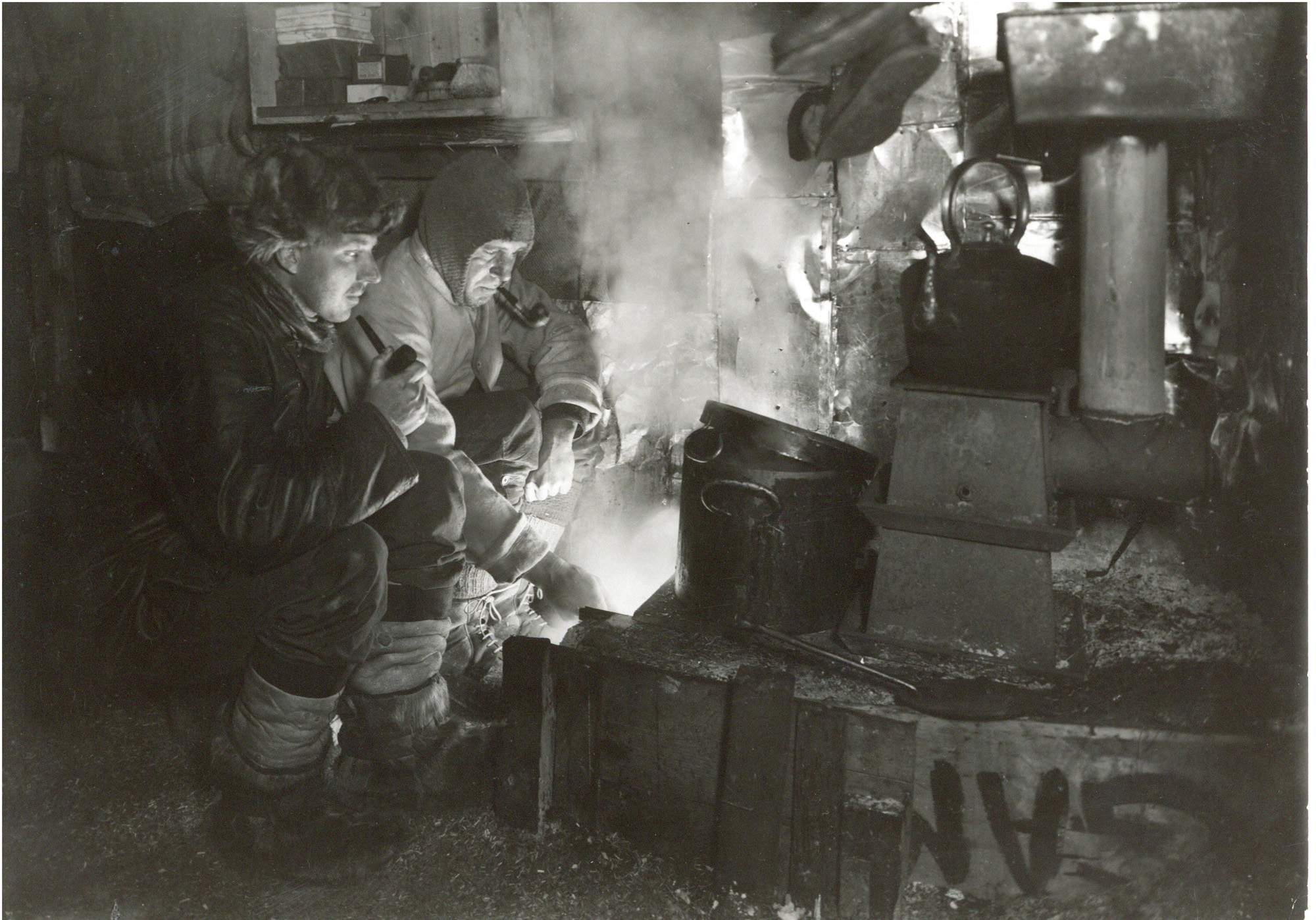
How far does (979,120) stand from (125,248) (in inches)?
163

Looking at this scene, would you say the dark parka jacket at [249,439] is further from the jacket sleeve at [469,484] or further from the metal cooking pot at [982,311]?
the metal cooking pot at [982,311]

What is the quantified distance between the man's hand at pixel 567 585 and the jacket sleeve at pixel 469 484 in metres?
0.36

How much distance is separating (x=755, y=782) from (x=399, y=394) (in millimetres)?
1704

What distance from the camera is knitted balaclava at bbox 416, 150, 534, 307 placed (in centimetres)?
378

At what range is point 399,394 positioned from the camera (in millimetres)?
3316

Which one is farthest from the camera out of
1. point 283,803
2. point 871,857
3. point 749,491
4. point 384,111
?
point 384,111

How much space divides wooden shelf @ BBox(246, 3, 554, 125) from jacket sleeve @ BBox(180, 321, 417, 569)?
1.40 m

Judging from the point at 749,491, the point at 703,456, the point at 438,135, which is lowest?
the point at 749,491

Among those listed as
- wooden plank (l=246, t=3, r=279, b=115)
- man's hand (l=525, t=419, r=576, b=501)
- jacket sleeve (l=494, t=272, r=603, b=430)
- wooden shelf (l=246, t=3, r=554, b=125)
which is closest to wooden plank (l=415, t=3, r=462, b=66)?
Answer: wooden shelf (l=246, t=3, r=554, b=125)

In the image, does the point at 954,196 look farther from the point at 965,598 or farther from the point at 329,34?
the point at 329,34

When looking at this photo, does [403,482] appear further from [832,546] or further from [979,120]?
[979,120]

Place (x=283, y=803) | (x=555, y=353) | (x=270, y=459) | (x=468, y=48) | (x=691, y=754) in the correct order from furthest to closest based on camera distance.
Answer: (x=555, y=353) < (x=468, y=48) < (x=283, y=803) < (x=691, y=754) < (x=270, y=459)

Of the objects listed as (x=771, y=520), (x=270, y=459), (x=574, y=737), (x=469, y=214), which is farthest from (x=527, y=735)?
(x=469, y=214)

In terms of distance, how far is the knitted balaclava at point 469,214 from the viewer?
3.78m
